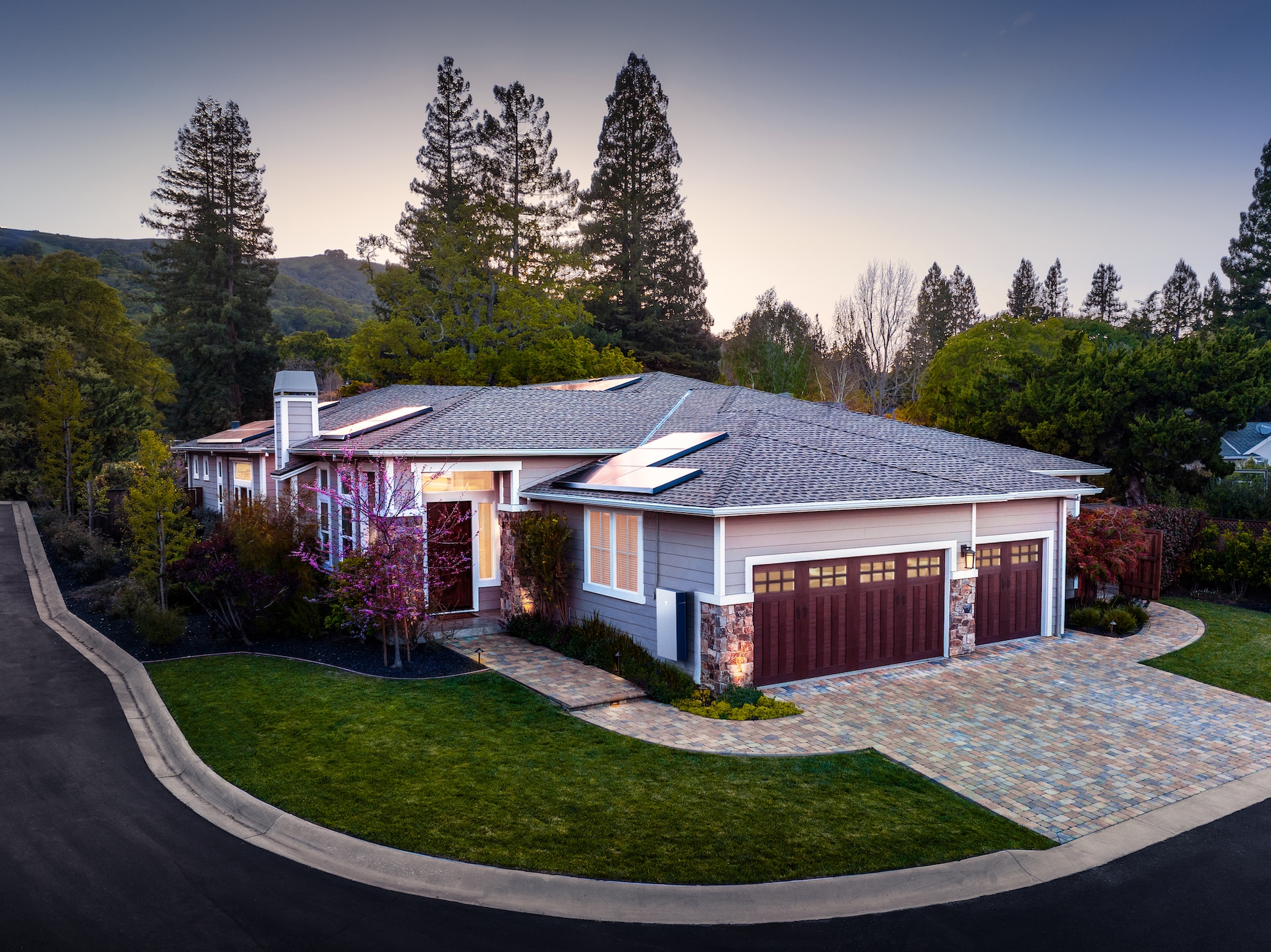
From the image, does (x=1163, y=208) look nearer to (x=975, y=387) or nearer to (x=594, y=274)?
(x=975, y=387)

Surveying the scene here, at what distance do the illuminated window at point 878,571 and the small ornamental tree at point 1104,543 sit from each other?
5386 millimetres

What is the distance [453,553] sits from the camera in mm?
14477

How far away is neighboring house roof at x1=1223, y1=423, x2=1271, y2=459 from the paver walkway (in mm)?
51879

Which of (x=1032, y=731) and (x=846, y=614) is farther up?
(x=846, y=614)

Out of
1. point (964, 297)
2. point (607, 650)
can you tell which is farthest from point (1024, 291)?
point (607, 650)

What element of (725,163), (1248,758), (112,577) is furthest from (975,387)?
(112,577)

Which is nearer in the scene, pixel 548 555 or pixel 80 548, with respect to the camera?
pixel 548 555

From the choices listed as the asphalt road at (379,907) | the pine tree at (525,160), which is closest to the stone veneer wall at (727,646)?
the asphalt road at (379,907)

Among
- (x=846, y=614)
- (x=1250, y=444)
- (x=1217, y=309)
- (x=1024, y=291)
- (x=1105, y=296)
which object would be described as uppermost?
(x=1024, y=291)

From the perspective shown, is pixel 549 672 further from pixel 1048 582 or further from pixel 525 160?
pixel 525 160

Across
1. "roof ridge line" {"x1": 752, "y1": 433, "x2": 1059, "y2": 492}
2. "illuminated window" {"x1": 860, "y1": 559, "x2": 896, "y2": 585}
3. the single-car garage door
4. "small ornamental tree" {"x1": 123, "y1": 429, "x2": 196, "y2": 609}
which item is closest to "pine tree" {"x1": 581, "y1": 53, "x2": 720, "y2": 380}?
"roof ridge line" {"x1": 752, "y1": 433, "x2": 1059, "y2": 492}

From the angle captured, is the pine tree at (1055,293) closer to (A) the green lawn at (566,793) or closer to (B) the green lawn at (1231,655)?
(B) the green lawn at (1231,655)

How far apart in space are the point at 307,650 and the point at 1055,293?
72.3m

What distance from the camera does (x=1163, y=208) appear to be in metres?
24.0
